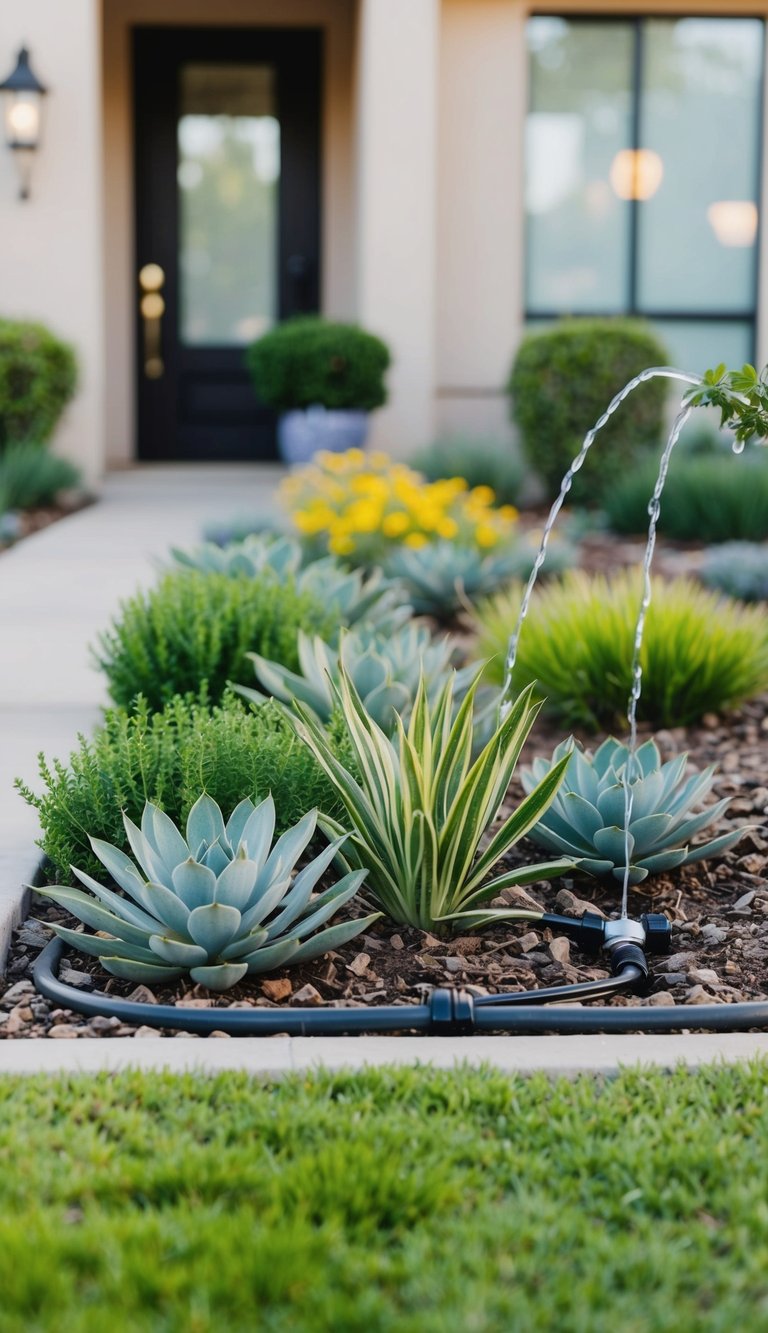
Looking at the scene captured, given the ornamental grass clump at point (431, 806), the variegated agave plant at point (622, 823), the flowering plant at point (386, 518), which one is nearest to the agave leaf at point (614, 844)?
the variegated agave plant at point (622, 823)

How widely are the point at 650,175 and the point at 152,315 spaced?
13.9ft

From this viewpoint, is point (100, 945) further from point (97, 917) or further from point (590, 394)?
point (590, 394)

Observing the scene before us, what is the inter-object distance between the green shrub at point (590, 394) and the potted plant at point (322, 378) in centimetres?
111

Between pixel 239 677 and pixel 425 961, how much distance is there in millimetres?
1704

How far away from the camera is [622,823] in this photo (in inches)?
135

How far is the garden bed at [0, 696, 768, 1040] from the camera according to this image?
2.80m

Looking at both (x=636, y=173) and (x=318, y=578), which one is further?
(x=636, y=173)

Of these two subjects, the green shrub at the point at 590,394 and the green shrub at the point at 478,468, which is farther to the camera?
the green shrub at the point at 590,394

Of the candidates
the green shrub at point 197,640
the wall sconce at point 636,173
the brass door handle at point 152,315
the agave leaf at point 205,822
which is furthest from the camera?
the brass door handle at point 152,315

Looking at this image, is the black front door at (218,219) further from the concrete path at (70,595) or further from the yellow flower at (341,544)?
the yellow flower at (341,544)

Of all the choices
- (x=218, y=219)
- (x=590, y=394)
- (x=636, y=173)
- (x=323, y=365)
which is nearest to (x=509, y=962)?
(x=590, y=394)

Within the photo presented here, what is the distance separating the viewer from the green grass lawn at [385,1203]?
5.68ft

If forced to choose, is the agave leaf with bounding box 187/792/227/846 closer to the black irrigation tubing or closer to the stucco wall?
the black irrigation tubing

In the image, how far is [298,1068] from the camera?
94.6 inches
